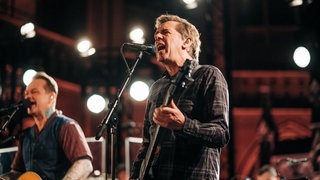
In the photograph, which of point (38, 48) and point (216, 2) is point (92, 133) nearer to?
point (38, 48)

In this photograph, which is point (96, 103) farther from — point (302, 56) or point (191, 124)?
point (191, 124)

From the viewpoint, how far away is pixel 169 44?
3654 mm

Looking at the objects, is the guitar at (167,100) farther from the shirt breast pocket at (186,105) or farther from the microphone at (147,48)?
the microphone at (147,48)

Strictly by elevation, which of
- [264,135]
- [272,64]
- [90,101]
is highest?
[272,64]

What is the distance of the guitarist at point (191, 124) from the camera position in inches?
123

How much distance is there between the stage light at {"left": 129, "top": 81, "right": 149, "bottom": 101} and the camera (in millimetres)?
10273

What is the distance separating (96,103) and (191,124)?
26.3 feet

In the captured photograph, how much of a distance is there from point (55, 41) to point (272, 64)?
846 cm

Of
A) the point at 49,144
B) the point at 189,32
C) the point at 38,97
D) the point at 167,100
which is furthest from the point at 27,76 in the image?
the point at 167,100

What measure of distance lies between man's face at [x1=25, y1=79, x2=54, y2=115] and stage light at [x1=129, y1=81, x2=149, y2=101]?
5.15 metres

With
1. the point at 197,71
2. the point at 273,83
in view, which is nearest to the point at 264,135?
the point at 273,83

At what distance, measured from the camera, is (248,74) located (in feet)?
65.3

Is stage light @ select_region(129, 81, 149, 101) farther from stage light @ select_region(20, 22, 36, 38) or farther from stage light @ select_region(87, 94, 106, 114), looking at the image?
stage light @ select_region(20, 22, 36, 38)

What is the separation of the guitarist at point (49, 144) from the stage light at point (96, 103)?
568cm
